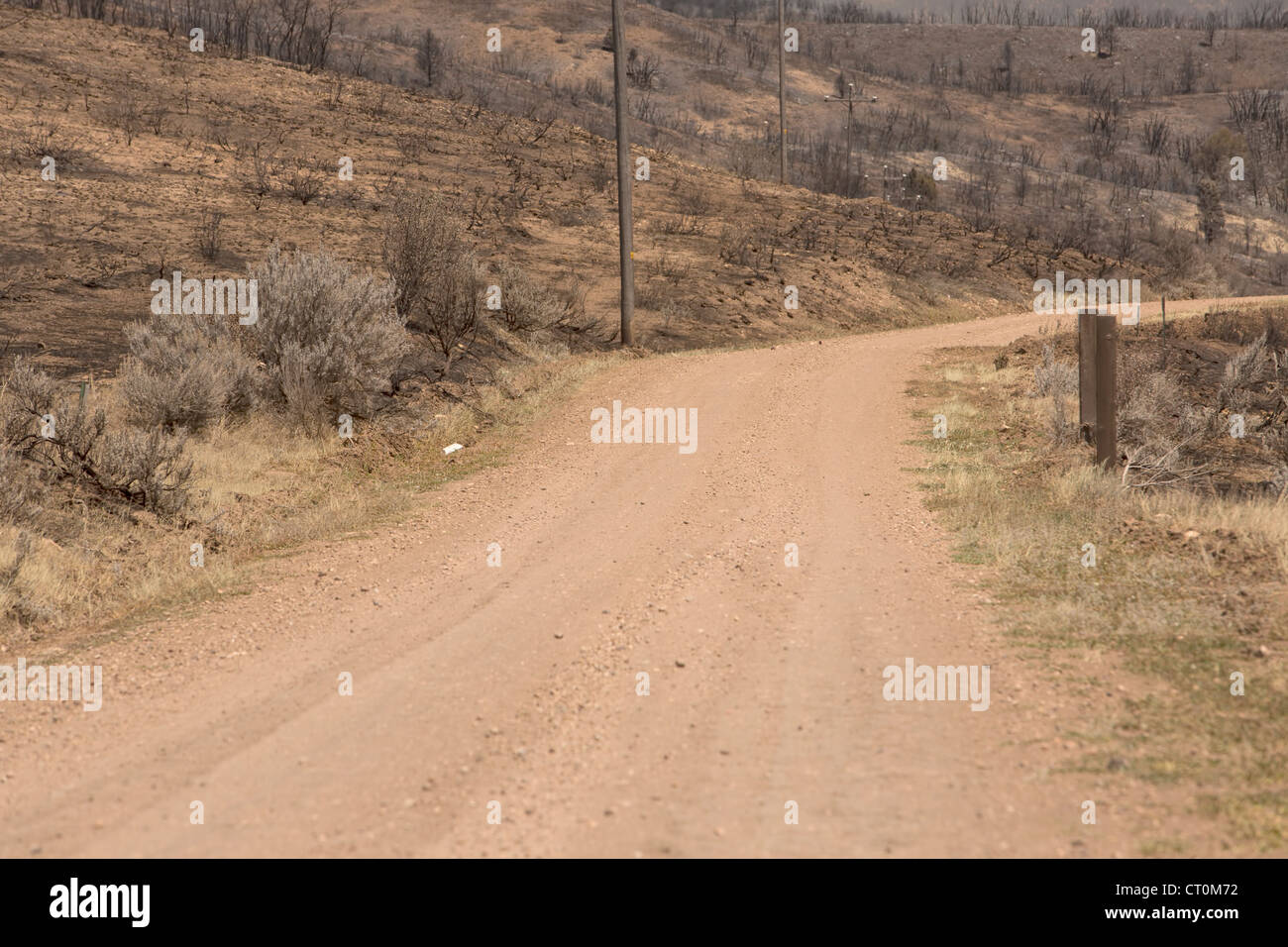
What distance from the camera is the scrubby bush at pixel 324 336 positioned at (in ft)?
44.2

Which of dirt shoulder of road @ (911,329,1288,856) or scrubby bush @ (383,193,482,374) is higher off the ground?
scrubby bush @ (383,193,482,374)

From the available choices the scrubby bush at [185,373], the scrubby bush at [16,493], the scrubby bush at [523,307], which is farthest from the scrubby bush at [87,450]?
the scrubby bush at [523,307]

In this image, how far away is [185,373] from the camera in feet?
40.9

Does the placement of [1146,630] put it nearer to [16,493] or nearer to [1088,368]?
[1088,368]

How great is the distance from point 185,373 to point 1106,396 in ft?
32.4

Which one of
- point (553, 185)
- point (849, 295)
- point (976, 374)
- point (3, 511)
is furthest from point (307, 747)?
point (553, 185)

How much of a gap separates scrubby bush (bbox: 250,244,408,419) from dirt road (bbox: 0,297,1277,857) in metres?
3.88

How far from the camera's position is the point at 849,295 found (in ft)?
90.0

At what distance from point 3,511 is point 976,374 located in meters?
14.1

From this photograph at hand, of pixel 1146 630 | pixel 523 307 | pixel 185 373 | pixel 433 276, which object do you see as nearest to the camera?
pixel 1146 630

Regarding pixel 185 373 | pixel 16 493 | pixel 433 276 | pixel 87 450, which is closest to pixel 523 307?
pixel 433 276

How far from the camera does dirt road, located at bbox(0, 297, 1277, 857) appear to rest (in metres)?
4.44

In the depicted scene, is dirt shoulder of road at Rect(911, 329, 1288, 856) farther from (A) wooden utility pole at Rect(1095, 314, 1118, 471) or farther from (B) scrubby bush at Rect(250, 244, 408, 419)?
(B) scrubby bush at Rect(250, 244, 408, 419)

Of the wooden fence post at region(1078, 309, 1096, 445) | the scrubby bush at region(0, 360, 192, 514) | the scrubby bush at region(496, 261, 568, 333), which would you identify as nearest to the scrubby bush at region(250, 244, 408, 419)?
the scrubby bush at region(0, 360, 192, 514)
